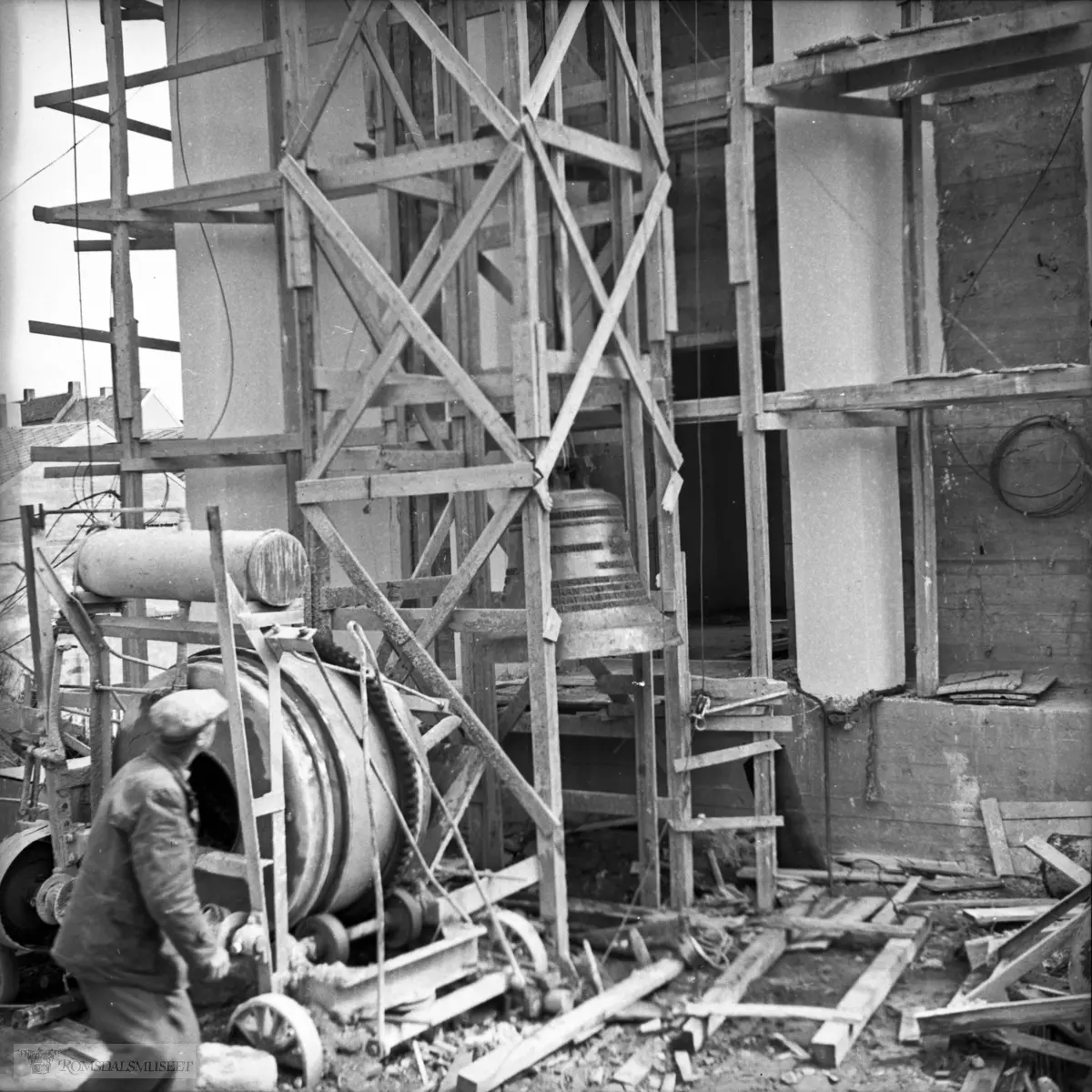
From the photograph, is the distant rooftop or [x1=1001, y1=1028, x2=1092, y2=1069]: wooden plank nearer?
[x1=1001, y1=1028, x2=1092, y2=1069]: wooden plank

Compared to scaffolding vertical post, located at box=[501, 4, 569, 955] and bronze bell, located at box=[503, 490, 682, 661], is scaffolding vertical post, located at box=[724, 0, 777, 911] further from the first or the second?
scaffolding vertical post, located at box=[501, 4, 569, 955]

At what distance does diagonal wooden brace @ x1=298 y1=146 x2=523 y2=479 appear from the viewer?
27.0 ft

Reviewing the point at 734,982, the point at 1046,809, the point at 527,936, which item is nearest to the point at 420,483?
the point at 527,936

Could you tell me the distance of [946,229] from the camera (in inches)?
459

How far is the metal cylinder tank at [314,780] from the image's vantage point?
767 cm

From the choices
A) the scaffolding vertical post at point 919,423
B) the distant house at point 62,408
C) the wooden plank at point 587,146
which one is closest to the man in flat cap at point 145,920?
the wooden plank at point 587,146

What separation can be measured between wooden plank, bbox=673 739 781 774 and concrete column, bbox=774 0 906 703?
1.11 meters

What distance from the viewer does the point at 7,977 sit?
8.61 meters

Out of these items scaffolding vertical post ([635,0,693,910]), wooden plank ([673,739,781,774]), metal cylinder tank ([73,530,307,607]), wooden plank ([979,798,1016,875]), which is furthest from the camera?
wooden plank ([979,798,1016,875])

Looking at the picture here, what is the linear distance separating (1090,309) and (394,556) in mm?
6708

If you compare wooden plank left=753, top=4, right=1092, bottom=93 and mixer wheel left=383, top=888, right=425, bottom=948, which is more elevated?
wooden plank left=753, top=4, right=1092, bottom=93

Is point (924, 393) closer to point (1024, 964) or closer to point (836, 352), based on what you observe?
point (836, 352)

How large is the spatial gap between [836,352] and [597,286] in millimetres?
2995

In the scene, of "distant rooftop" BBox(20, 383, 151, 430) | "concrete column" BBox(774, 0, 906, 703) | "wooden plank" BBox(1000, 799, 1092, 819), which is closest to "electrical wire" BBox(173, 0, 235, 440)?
"concrete column" BBox(774, 0, 906, 703)
